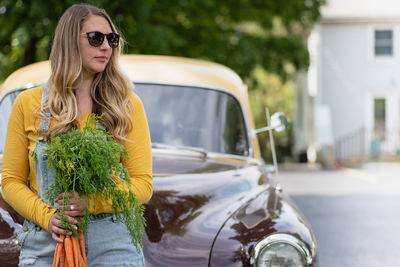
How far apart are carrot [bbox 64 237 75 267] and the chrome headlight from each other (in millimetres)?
1082

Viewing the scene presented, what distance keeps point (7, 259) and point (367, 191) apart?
11.9 meters

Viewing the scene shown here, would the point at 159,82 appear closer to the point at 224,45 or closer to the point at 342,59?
the point at 224,45

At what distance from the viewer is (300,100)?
29.5 m

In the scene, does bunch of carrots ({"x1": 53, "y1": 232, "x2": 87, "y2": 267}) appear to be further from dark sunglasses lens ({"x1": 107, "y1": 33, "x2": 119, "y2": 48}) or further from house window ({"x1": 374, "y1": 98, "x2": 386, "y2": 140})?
house window ({"x1": 374, "y1": 98, "x2": 386, "y2": 140})

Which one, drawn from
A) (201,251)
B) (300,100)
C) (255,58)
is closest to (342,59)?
(300,100)

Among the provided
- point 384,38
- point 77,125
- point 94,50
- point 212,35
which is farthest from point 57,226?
point 384,38

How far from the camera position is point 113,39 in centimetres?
240

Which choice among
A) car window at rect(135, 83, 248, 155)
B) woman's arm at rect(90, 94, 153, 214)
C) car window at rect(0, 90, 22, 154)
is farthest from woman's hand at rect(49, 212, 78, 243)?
car window at rect(135, 83, 248, 155)

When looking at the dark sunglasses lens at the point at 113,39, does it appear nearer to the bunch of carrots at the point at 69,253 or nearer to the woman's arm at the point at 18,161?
the woman's arm at the point at 18,161

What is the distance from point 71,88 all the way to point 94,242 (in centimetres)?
57

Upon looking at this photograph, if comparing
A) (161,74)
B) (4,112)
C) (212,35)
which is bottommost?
(212,35)

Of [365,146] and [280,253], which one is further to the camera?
[365,146]

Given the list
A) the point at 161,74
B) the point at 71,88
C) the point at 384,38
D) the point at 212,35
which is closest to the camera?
the point at 71,88

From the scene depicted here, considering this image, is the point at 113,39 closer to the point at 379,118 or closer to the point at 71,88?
the point at 71,88
